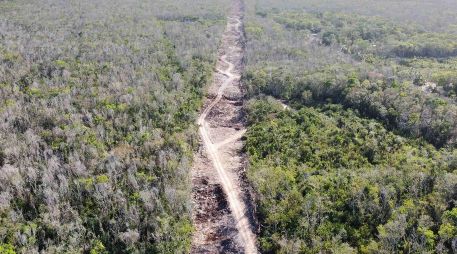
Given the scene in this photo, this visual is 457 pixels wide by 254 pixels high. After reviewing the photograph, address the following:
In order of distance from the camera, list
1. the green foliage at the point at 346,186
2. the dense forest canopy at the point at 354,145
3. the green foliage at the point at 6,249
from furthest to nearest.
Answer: the dense forest canopy at the point at 354,145
the green foliage at the point at 346,186
the green foliage at the point at 6,249

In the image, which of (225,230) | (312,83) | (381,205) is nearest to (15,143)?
(225,230)

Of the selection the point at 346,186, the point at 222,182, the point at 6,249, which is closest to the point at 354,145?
Result: the point at 346,186

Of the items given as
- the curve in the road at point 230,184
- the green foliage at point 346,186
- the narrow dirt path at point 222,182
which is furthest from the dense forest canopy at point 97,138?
the green foliage at point 346,186

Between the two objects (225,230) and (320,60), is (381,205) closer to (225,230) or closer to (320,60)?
(225,230)

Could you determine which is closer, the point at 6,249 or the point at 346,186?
the point at 6,249

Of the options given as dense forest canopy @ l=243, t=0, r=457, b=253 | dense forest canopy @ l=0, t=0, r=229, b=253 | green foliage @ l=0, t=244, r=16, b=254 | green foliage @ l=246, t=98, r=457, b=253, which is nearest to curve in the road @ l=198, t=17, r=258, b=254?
dense forest canopy @ l=243, t=0, r=457, b=253

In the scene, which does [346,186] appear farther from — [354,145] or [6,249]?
[6,249]

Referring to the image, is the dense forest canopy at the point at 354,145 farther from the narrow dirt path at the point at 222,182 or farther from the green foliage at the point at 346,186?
the narrow dirt path at the point at 222,182
